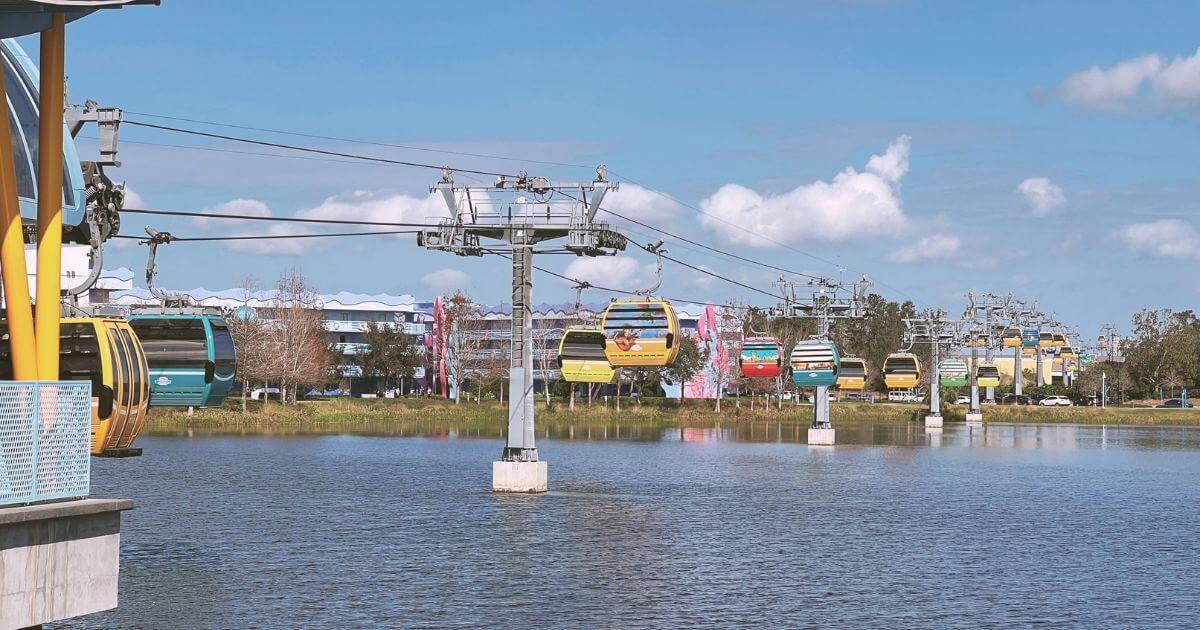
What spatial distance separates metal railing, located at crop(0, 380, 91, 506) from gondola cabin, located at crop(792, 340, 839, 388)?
239 ft

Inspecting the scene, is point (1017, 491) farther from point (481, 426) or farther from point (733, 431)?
point (481, 426)

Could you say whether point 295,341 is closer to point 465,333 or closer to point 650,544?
point 465,333

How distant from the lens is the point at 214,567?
35.9m

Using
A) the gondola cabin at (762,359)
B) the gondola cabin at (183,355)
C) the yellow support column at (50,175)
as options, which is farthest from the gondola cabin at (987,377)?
the yellow support column at (50,175)

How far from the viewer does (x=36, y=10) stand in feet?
64.6

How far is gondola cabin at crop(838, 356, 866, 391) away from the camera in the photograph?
10500 cm

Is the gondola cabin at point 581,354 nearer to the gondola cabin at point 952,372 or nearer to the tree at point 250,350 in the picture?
the tree at point 250,350

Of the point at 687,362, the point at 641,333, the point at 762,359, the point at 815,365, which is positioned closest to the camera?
the point at 641,333

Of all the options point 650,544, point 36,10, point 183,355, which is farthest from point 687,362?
point 36,10

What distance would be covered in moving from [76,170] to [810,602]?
772 inches

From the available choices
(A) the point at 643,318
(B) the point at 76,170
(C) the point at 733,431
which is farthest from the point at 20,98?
(C) the point at 733,431

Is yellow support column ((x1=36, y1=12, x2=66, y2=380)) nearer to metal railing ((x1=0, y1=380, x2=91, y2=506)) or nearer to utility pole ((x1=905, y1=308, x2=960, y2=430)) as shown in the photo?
metal railing ((x1=0, y1=380, x2=91, y2=506))

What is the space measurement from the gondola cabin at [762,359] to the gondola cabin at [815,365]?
4310 millimetres

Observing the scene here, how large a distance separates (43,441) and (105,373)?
12418 mm
